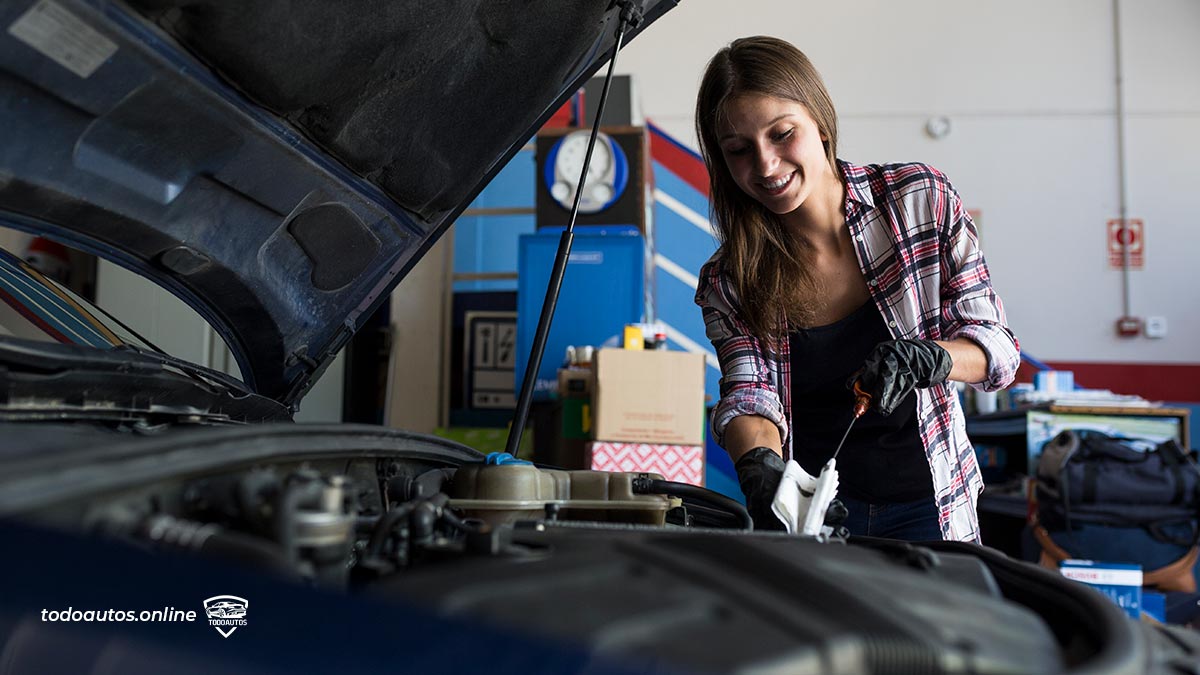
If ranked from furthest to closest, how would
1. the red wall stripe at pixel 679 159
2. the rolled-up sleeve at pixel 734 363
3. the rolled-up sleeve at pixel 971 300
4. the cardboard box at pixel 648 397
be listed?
the red wall stripe at pixel 679 159 → the cardboard box at pixel 648 397 → the rolled-up sleeve at pixel 734 363 → the rolled-up sleeve at pixel 971 300

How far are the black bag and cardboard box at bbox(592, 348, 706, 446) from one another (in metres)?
1.52

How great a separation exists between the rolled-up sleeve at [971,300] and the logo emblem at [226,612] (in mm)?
1225

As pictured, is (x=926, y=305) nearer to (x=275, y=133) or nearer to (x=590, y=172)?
(x=275, y=133)

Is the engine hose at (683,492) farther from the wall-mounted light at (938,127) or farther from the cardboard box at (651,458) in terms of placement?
the wall-mounted light at (938,127)

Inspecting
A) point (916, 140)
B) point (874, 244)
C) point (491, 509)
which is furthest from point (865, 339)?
point (916, 140)

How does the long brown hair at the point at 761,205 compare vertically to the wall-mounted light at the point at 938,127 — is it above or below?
below

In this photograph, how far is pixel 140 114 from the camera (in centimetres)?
112

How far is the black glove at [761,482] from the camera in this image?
1.29 m

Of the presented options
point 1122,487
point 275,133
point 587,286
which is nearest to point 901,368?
point 275,133

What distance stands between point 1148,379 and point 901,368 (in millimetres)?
5909

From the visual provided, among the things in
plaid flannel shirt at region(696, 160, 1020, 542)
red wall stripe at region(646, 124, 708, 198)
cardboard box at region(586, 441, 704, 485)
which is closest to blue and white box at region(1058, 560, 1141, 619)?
cardboard box at region(586, 441, 704, 485)

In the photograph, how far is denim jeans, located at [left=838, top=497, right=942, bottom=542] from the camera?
5.06 feet

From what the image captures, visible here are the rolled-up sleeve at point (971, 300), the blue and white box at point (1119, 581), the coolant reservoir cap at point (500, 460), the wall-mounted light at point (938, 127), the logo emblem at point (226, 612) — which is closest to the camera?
the logo emblem at point (226, 612)

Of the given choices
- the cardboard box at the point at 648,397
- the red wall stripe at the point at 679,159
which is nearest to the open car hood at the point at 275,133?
the cardboard box at the point at 648,397
